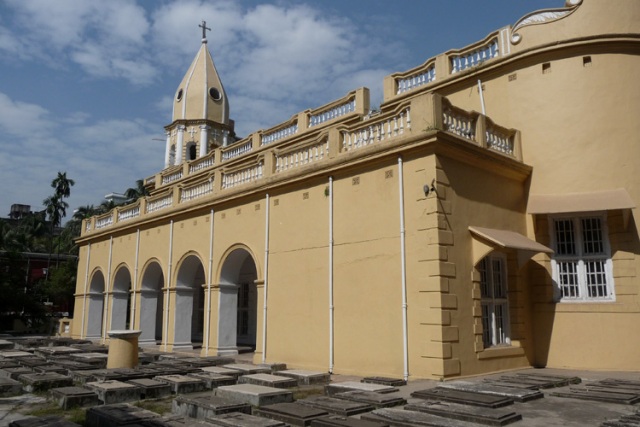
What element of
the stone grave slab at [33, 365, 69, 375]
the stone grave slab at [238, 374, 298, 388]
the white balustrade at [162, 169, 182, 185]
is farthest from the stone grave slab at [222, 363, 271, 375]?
the white balustrade at [162, 169, 182, 185]

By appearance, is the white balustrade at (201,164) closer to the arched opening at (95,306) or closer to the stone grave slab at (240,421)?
the arched opening at (95,306)

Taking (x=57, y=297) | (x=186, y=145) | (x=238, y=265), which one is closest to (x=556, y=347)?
(x=238, y=265)

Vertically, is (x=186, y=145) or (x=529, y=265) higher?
(x=186, y=145)

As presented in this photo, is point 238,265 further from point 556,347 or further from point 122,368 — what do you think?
point 556,347

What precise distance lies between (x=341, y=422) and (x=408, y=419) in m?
0.79

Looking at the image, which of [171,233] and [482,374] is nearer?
[482,374]

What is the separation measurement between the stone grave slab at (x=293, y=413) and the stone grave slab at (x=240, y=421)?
0.30m

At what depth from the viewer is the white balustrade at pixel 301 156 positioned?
502 inches

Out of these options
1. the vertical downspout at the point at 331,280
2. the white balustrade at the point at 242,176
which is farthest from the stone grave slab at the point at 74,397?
the white balustrade at the point at 242,176

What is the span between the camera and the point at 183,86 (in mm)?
27438

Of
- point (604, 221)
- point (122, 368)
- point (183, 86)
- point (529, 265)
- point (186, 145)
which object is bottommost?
point (122, 368)

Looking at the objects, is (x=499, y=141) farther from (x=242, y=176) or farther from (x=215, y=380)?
(x=215, y=380)

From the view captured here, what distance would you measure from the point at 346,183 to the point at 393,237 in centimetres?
185

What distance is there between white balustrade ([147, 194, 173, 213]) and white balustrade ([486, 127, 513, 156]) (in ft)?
35.7
